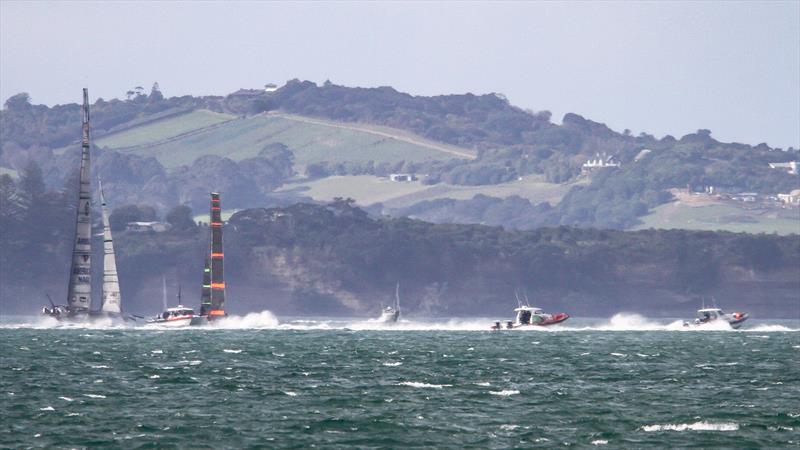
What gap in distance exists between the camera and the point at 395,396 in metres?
78.8

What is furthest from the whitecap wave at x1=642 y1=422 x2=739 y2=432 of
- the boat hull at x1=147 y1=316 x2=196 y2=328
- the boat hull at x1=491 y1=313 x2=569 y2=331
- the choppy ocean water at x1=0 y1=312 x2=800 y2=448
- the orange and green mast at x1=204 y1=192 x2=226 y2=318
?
the boat hull at x1=147 y1=316 x2=196 y2=328

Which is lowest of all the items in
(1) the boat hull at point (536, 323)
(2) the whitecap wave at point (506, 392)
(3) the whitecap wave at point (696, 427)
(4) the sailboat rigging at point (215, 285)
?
(1) the boat hull at point (536, 323)

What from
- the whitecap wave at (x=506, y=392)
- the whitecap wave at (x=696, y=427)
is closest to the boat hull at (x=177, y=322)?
the whitecap wave at (x=506, y=392)

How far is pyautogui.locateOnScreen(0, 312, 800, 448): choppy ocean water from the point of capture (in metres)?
63.4

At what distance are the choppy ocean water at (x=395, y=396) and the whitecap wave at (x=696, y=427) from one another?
4 centimetres

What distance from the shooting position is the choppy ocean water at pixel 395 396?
63.4 m

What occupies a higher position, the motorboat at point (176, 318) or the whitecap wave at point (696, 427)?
the whitecap wave at point (696, 427)

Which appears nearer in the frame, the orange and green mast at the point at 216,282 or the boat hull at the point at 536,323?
the boat hull at the point at 536,323

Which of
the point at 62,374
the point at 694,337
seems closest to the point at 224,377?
the point at 62,374

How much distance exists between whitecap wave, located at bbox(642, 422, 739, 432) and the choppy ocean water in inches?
1.4

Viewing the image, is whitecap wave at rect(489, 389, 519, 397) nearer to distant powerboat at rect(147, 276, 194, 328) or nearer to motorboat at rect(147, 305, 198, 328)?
distant powerboat at rect(147, 276, 194, 328)

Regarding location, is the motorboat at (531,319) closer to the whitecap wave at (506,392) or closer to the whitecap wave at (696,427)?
the whitecap wave at (506,392)

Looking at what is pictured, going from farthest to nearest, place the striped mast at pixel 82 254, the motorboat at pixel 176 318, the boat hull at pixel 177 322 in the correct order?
the motorboat at pixel 176 318, the boat hull at pixel 177 322, the striped mast at pixel 82 254

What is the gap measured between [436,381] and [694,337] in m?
77.6
